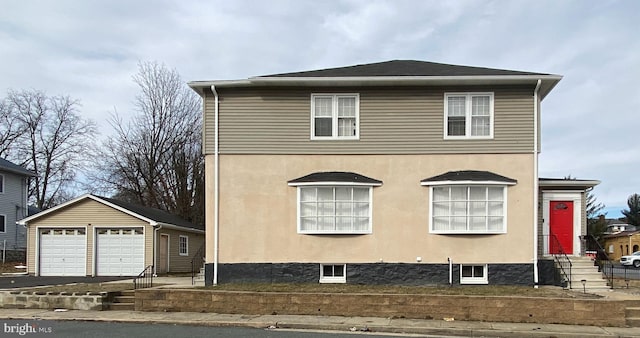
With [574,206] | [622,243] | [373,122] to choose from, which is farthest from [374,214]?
[622,243]

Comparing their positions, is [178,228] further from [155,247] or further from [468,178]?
[468,178]

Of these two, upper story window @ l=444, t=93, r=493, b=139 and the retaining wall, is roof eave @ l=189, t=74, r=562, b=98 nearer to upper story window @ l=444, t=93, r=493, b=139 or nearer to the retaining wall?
upper story window @ l=444, t=93, r=493, b=139

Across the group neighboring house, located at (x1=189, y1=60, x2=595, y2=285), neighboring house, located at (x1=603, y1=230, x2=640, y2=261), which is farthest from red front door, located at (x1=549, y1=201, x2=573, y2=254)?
neighboring house, located at (x1=603, y1=230, x2=640, y2=261)

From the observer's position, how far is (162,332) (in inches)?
468

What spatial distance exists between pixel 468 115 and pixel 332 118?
13.7 ft

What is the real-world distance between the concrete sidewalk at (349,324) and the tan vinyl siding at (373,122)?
5.76m

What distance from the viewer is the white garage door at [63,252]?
85.3 ft

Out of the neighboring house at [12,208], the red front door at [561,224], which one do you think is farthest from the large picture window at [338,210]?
the neighboring house at [12,208]

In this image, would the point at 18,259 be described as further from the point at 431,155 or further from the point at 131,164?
the point at 431,155

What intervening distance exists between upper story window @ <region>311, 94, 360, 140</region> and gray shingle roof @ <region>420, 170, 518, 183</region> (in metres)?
2.93

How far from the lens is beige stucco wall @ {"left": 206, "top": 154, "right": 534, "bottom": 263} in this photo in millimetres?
17312

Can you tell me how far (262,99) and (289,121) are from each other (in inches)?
42.9

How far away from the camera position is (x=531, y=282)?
17.1 meters

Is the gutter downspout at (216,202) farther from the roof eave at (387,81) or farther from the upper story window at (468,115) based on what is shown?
the upper story window at (468,115)
